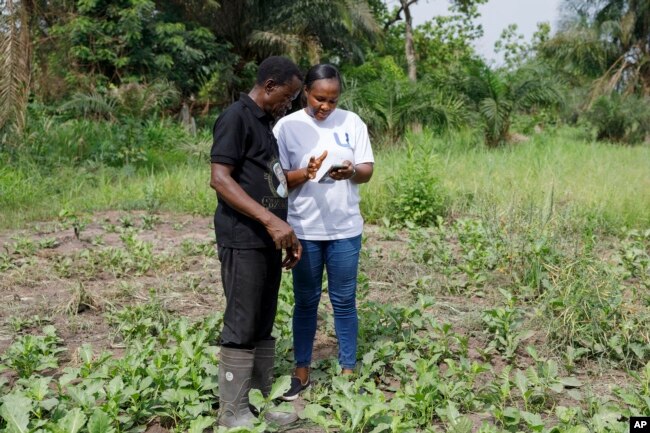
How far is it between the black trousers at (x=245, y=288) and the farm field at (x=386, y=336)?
0.27 meters

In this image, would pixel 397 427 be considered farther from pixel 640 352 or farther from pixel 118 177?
pixel 118 177

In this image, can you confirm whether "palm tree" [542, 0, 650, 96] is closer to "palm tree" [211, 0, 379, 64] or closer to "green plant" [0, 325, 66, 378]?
"palm tree" [211, 0, 379, 64]

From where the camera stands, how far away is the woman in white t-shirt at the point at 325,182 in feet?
10.2

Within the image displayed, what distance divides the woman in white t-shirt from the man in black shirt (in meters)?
0.20

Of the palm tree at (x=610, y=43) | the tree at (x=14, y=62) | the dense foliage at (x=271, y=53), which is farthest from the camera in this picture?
the palm tree at (x=610, y=43)

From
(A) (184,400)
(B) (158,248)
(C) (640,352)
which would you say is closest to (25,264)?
(B) (158,248)

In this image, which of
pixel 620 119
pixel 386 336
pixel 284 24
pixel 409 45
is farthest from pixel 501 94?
pixel 386 336

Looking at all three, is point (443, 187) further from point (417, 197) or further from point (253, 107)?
point (253, 107)

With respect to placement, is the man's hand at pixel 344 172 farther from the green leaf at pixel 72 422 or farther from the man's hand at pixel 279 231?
the green leaf at pixel 72 422

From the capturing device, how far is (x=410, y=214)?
715 cm

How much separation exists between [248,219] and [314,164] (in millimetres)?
395

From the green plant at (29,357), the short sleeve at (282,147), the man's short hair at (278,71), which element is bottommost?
the green plant at (29,357)

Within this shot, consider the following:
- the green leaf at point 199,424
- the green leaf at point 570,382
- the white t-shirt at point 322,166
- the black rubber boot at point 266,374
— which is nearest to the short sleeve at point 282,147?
the white t-shirt at point 322,166

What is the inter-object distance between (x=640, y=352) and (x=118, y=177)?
779cm
